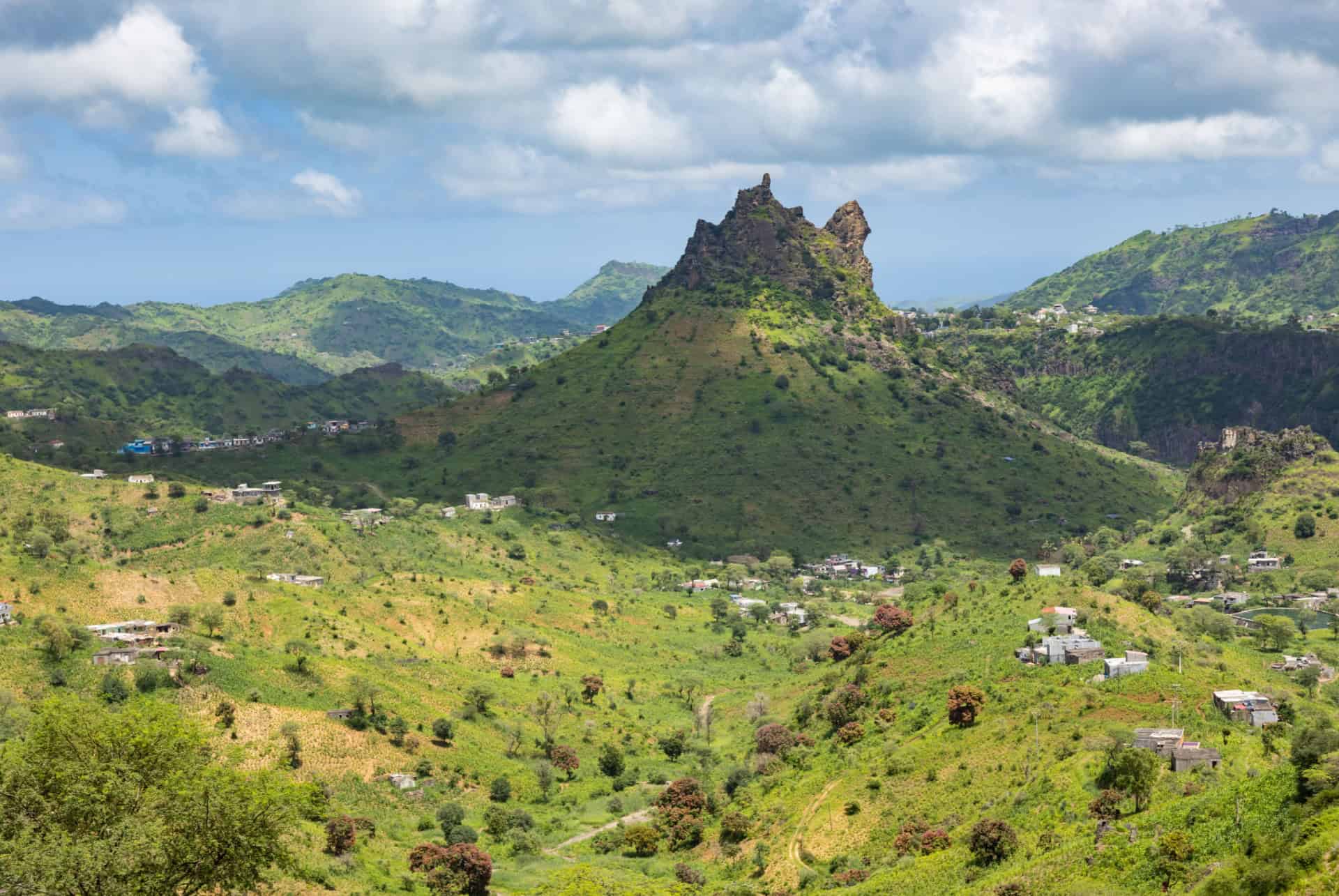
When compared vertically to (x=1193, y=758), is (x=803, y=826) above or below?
below

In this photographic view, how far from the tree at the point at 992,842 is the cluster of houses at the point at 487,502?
381 feet

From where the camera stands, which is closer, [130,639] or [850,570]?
→ [130,639]

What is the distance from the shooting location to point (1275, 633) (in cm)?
9594

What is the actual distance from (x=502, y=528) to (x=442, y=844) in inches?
3497

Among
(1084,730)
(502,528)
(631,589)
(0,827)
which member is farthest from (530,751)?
(502,528)

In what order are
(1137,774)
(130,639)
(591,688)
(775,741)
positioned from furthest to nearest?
(591,688), (775,741), (130,639), (1137,774)

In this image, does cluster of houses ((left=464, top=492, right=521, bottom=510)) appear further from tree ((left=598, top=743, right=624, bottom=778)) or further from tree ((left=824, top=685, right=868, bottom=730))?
tree ((left=824, top=685, right=868, bottom=730))

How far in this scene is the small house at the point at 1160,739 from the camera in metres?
57.6

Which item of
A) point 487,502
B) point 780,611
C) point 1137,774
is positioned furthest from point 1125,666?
point 487,502

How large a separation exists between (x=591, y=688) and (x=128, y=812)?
55187mm

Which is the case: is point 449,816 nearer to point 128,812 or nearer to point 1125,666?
point 128,812

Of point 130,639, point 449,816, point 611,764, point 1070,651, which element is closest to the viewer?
point 449,816

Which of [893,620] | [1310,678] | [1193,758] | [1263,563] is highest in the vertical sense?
[1193,758]

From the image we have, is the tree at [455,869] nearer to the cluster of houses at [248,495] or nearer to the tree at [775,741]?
the tree at [775,741]
